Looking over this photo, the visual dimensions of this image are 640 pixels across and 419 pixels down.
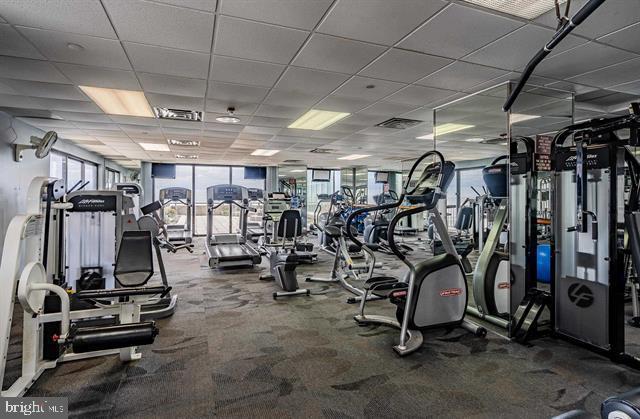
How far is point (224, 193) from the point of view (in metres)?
7.45

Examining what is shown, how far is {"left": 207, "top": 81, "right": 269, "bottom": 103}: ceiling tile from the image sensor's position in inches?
148

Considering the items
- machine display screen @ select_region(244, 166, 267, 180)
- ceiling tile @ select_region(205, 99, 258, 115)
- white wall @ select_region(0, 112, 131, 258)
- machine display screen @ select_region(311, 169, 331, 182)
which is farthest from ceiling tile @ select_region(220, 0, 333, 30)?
machine display screen @ select_region(311, 169, 331, 182)

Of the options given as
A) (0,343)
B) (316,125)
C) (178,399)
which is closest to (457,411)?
(178,399)

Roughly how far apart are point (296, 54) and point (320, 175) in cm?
1043

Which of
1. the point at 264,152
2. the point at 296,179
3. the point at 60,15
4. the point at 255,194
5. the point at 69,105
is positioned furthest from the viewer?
the point at 296,179

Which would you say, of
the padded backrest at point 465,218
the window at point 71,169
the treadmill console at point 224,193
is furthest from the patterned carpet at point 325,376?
the padded backrest at point 465,218

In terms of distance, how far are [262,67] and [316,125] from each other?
2686 millimetres

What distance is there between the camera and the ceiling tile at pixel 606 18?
7.11 feet

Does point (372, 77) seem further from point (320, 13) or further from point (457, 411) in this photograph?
point (457, 411)

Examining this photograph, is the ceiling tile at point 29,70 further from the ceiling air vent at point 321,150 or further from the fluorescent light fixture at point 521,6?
the ceiling air vent at point 321,150

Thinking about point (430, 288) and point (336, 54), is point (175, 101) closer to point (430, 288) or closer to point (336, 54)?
point (336, 54)

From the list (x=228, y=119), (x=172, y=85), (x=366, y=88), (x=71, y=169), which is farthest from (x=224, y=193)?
(x=366, y=88)

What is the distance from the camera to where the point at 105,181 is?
34.3ft

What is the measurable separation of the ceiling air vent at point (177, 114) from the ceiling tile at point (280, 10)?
9.42 feet
